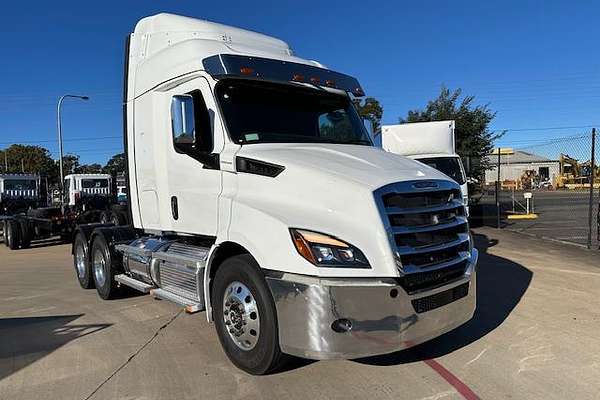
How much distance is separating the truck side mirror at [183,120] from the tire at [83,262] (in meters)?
3.83

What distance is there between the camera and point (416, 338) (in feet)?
13.8

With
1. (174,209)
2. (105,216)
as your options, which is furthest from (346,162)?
(105,216)

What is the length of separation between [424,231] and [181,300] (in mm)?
2723

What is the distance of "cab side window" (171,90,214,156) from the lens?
17.2ft

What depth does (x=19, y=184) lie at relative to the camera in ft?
81.8

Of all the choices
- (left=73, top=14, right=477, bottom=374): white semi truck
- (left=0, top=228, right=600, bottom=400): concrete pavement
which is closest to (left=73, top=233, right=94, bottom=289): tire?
(left=0, top=228, right=600, bottom=400): concrete pavement

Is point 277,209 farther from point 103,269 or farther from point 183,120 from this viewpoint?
point 103,269

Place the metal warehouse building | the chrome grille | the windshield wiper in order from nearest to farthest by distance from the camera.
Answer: the chrome grille, the windshield wiper, the metal warehouse building

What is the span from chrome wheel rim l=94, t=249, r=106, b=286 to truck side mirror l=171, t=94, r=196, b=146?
322 centimetres

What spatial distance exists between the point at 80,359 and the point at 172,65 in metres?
3.24

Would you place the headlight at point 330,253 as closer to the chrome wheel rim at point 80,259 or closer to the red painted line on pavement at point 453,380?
the red painted line on pavement at point 453,380

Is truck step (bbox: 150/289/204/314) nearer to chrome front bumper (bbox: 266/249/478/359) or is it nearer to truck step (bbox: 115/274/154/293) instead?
truck step (bbox: 115/274/154/293)

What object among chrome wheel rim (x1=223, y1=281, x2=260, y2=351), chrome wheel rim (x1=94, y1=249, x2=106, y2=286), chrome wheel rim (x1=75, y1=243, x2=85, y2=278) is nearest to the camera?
chrome wheel rim (x1=223, y1=281, x2=260, y2=351)

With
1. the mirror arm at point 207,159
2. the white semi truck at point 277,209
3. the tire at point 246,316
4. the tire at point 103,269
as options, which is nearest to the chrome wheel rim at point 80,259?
the tire at point 103,269
